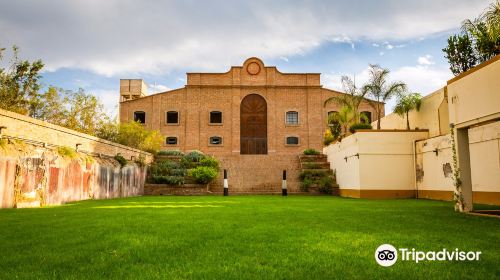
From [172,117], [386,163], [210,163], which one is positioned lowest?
[386,163]

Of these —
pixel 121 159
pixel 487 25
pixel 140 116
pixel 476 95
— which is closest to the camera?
pixel 476 95

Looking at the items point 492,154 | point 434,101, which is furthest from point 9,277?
point 434,101

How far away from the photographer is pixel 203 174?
2119cm

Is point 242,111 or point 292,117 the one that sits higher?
point 242,111

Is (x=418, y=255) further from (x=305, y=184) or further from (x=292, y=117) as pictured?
(x=292, y=117)

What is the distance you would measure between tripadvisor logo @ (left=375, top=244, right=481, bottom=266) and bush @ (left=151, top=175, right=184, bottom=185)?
17842 millimetres

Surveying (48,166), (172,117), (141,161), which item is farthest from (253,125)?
(48,166)

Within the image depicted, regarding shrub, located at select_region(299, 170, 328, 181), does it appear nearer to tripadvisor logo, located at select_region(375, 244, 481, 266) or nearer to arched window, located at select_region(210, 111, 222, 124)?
arched window, located at select_region(210, 111, 222, 124)

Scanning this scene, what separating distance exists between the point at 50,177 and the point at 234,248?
9487 mm

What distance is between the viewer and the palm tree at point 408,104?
19484 millimetres

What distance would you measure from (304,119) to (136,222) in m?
31.3

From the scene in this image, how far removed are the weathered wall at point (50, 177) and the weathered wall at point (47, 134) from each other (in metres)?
0.33

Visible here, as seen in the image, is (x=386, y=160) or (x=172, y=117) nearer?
(x=386, y=160)

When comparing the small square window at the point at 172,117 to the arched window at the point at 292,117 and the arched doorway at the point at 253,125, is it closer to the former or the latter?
the arched doorway at the point at 253,125
